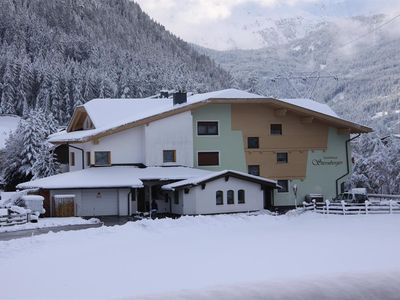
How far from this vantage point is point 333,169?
143ft

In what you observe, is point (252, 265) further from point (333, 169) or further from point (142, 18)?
point (142, 18)

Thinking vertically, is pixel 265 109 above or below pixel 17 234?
above

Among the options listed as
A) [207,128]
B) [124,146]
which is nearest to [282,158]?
[207,128]

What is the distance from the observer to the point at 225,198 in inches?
1446

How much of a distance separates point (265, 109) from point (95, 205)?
13453 mm

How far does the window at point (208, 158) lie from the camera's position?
134 ft

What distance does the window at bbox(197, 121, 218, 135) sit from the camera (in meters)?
40.9

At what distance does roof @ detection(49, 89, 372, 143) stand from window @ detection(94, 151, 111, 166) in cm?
143

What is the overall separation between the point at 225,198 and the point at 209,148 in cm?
527

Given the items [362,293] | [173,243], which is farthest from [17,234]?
[362,293]

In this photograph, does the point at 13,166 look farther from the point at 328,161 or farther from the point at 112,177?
the point at 328,161

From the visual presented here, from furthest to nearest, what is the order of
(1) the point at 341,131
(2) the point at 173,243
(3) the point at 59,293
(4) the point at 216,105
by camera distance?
(1) the point at 341,131 < (4) the point at 216,105 < (2) the point at 173,243 < (3) the point at 59,293

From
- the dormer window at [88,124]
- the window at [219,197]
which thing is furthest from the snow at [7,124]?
the window at [219,197]

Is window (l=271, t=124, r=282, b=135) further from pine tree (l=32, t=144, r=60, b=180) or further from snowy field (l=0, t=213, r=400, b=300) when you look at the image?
pine tree (l=32, t=144, r=60, b=180)
